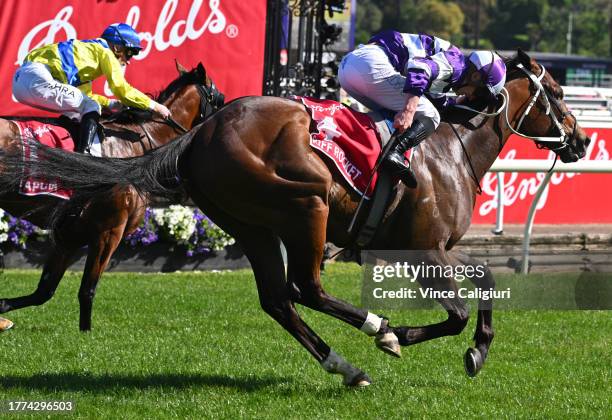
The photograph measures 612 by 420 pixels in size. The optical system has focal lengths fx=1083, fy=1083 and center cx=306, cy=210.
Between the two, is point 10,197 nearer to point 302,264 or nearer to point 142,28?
point 302,264

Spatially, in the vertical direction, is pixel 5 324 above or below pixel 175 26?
below

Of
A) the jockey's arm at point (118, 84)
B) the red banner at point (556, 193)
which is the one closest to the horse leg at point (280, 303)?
the jockey's arm at point (118, 84)

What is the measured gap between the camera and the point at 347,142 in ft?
17.6

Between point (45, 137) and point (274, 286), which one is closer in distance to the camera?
point (274, 286)

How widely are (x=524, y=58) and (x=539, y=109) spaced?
0.30m

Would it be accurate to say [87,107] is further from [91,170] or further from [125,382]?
[125,382]

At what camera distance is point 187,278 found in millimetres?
9750

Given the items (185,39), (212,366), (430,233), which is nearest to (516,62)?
(430,233)

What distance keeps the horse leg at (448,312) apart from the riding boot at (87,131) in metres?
2.71

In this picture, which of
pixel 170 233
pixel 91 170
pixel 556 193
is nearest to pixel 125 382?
pixel 91 170

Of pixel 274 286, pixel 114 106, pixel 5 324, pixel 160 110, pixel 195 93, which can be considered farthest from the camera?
pixel 114 106

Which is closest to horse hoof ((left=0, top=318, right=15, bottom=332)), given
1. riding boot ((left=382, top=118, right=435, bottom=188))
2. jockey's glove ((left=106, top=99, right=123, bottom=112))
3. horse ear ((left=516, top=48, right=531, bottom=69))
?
jockey's glove ((left=106, top=99, right=123, bottom=112))

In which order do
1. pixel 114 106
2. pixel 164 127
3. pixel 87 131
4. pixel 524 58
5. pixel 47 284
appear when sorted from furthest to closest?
pixel 114 106
pixel 164 127
pixel 87 131
pixel 47 284
pixel 524 58

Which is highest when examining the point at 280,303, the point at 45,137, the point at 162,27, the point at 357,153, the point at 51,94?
the point at 357,153
